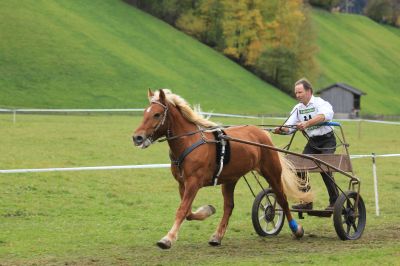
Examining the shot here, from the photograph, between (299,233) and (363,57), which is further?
(363,57)

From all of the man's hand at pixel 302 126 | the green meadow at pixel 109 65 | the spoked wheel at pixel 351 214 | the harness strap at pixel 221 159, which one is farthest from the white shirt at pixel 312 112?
the green meadow at pixel 109 65

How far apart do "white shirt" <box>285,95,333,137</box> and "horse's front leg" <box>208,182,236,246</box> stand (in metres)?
1.39

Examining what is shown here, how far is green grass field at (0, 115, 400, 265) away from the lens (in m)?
8.48

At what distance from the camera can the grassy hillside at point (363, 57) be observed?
9675 centimetres

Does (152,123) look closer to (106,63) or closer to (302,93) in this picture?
(302,93)

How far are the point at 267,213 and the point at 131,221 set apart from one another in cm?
252

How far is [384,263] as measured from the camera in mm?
7863

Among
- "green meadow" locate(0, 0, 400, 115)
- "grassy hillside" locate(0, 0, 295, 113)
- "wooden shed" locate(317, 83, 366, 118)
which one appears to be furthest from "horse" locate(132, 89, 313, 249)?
"wooden shed" locate(317, 83, 366, 118)

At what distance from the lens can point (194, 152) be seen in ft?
28.8

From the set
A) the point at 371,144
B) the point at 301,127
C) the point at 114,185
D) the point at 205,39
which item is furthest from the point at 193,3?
the point at 301,127

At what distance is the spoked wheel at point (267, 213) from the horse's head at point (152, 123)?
88.2 inches

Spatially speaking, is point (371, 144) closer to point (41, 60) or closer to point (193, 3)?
point (41, 60)

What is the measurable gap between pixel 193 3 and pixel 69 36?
72.7 ft

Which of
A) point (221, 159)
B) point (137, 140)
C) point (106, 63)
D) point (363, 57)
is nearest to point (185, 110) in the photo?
point (221, 159)
